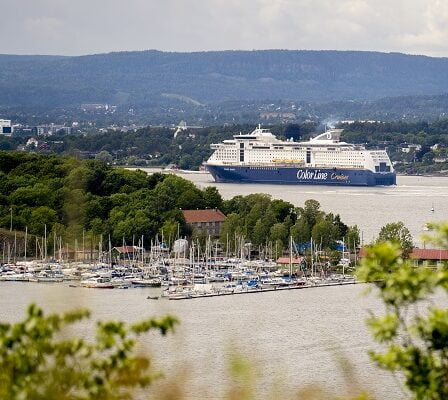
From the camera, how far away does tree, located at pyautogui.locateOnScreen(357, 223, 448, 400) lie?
11.7 ft

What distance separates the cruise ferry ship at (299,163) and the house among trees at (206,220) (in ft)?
76.3

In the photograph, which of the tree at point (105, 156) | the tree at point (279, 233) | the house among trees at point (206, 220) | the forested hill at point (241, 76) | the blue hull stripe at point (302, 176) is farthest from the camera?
the forested hill at point (241, 76)

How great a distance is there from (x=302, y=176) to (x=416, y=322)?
154 feet

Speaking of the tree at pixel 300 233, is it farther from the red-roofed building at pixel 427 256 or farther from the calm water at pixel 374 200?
the red-roofed building at pixel 427 256

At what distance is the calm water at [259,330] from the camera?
35.7 feet

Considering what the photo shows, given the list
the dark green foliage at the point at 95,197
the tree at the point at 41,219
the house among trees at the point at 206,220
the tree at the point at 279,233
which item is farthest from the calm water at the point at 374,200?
the tree at the point at 41,219

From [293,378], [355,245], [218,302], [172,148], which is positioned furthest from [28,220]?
[172,148]

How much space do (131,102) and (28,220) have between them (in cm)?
11483

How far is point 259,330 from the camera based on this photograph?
14203 mm

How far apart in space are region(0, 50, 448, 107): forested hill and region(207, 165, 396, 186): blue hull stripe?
90.0m

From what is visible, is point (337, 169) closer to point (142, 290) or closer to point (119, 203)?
point (119, 203)

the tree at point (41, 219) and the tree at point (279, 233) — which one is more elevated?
the tree at point (41, 219)

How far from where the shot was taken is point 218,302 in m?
17.6

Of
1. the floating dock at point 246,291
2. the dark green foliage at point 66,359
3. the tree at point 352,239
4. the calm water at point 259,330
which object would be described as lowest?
the calm water at point 259,330
